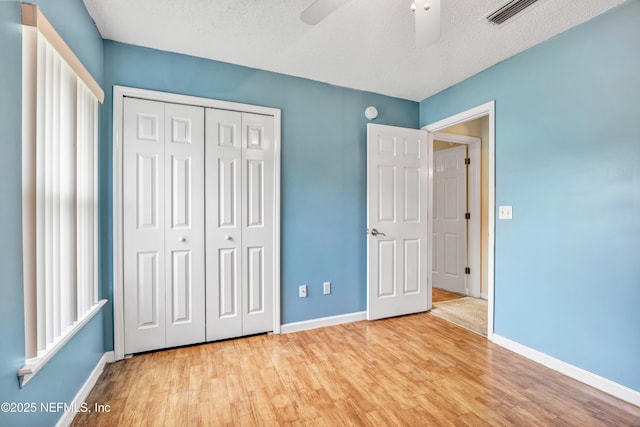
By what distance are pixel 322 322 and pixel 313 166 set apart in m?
1.58

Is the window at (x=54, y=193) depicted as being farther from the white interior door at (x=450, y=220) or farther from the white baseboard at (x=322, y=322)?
the white interior door at (x=450, y=220)

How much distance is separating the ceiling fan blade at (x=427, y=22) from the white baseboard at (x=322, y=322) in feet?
8.03

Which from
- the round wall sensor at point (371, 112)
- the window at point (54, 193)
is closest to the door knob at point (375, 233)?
the round wall sensor at point (371, 112)

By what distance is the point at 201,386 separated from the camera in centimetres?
183

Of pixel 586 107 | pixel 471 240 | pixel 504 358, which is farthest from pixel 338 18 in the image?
pixel 471 240

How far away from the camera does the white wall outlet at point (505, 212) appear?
2375 mm

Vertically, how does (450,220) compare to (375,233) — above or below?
above

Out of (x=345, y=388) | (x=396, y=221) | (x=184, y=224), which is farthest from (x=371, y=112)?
(x=345, y=388)

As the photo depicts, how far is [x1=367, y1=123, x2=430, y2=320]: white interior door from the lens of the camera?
293 cm

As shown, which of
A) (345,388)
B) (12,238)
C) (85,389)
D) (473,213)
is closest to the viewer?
(12,238)

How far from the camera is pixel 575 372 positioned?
1938mm

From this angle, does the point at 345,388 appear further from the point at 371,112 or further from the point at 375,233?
the point at 371,112

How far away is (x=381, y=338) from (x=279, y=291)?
1036 millimetres

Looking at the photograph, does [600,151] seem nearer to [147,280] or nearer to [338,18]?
[338,18]
